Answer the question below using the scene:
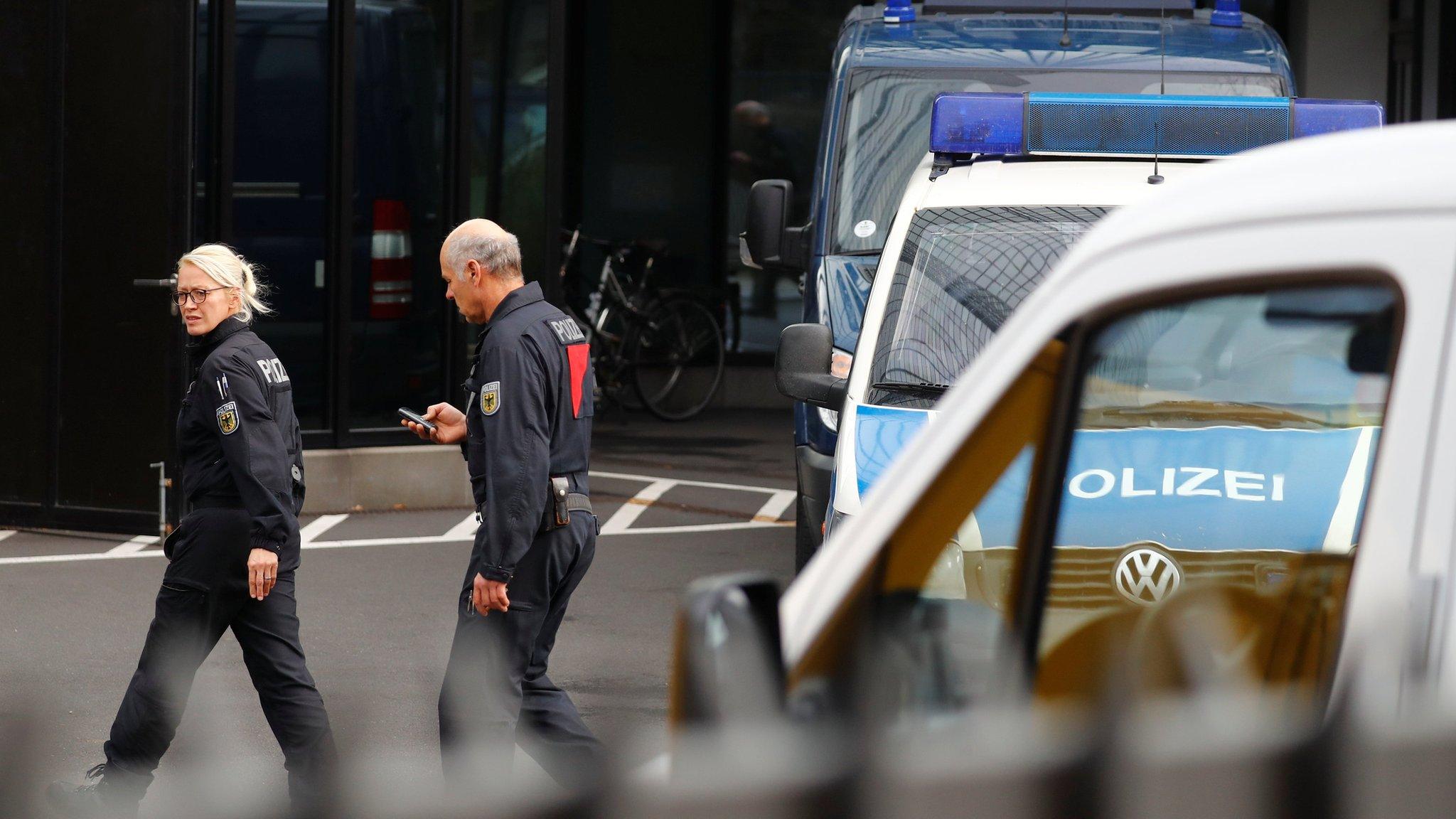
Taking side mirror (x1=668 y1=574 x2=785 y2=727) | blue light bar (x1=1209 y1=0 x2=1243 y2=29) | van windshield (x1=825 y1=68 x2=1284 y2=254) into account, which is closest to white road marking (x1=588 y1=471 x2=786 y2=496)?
van windshield (x1=825 y1=68 x2=1284 y2=254)

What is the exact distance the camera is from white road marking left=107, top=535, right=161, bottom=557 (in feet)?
29.8

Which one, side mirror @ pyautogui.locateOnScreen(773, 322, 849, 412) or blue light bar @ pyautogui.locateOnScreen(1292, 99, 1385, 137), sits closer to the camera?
side mirror @ pyautogui.locateOnScreen(773, 322, 849, 412)

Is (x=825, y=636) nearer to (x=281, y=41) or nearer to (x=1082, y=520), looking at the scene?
(x=1082, y=520)

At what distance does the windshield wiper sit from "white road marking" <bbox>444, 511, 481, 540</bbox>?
426 cm

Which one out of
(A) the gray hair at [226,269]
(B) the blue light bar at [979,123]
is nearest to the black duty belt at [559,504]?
(A) the gray hair at [226,269]

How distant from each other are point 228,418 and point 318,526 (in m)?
5.04

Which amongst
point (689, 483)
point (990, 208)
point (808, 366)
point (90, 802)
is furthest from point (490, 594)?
point (689, 483)

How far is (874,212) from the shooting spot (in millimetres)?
7895

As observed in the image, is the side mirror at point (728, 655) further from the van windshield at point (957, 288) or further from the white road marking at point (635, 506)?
the white road marking at point (635, 506)

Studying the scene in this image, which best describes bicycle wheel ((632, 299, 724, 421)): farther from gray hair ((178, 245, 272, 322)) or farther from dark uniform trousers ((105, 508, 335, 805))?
dark uniform trousers ((105, 508, 335, 805))

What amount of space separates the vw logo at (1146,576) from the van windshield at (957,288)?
3.24 metres

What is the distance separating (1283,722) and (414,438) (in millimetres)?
9681

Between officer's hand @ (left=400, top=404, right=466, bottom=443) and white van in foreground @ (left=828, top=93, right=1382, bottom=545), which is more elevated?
white van in foreground @ (left=828, top=93, right=1382, bottom=545)

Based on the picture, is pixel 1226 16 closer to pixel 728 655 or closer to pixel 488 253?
pixel 488 253
